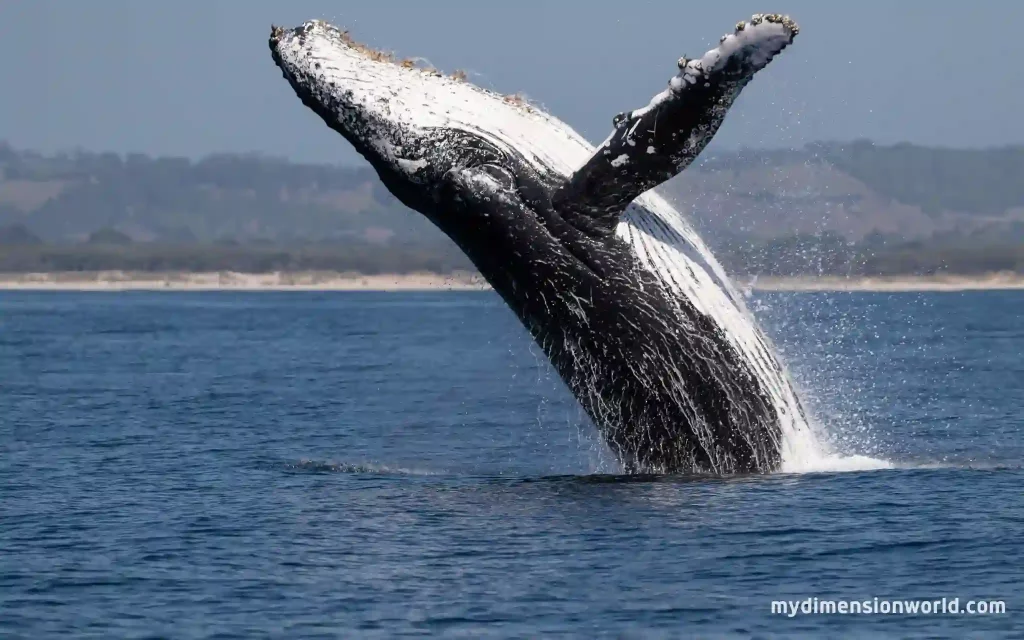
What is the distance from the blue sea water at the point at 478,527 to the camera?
10.8m

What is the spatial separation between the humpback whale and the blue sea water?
1.66 ft

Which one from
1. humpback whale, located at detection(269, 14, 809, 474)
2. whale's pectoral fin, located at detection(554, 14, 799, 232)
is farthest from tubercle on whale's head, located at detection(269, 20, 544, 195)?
whale's pectoral fin, located at detection(554, 14, 799, 232)

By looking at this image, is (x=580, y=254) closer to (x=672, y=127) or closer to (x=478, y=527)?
(x=672, y=127)

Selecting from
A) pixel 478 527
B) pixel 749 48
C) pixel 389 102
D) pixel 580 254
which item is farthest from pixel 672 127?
pixel 478 527

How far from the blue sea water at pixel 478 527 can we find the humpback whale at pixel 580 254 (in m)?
0.51

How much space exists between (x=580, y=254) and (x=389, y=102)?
2164 millimetres

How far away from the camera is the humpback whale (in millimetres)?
13727

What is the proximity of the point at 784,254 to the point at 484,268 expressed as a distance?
4.37 meters

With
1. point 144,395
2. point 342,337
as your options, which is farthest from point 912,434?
point 342,337

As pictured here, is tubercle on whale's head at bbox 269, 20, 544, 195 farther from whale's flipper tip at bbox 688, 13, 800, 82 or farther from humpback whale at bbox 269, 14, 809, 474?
whale's flipper tip at bbox 688, 13, 800, 82

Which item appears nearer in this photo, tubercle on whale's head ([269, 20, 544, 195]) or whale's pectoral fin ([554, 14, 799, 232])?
whale's pectoral fin ([554, 14, 799, 232])

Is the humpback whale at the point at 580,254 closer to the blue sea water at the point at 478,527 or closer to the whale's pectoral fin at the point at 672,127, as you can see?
the whale's pectoral fin at the point at 672,127

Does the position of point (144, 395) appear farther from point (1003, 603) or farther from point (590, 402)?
point (1003, 603)

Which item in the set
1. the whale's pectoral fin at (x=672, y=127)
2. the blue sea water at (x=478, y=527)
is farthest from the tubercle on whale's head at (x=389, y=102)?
the blue sea water at (x=478, y=527)
